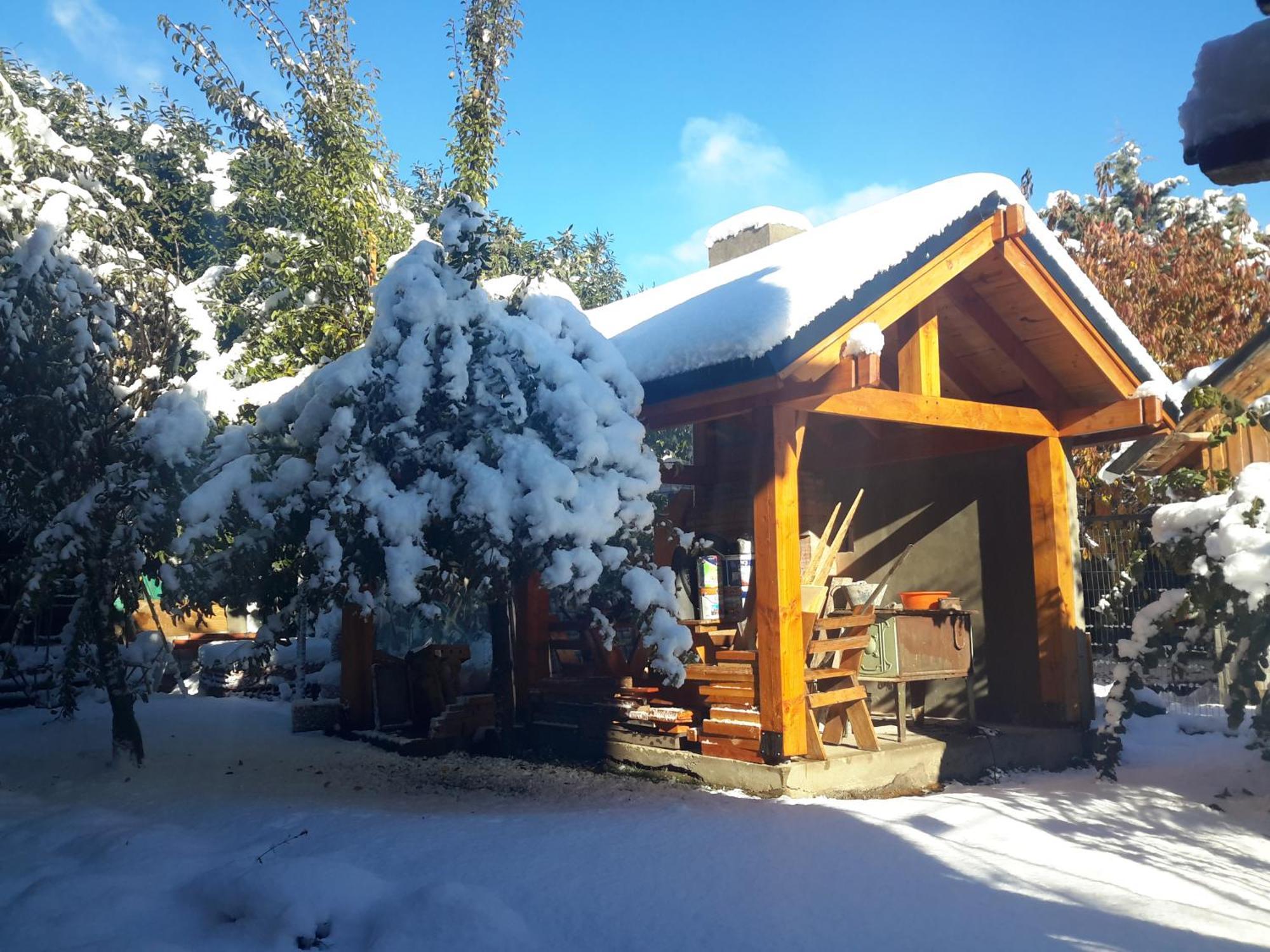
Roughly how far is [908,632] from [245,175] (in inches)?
598

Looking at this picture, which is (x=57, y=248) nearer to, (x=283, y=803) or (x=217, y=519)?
(x=217, y=519)

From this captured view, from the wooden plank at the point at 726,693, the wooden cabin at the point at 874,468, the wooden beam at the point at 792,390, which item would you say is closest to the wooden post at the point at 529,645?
the wooden cabin at the point at 874,468

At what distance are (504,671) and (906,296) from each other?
419cm

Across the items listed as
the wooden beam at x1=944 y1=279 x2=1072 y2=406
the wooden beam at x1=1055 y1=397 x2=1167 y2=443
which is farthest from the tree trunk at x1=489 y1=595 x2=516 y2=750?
the wooden beam at x1=1055 y1=397 x2=1167 y2=443

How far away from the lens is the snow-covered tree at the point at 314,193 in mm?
10875

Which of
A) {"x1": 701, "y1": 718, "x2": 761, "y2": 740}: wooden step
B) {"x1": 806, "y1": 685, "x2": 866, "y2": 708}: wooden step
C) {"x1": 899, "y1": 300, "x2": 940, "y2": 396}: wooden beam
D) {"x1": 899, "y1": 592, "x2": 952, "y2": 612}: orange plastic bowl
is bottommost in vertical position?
{"x1": 701, "y1": 718, "x2": 761, "y2": 740}: wooden step

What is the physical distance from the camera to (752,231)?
1203 centimetres

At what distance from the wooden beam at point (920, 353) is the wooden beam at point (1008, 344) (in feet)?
1.67

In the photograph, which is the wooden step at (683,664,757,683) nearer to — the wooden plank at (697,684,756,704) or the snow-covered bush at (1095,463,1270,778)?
the wooden plank at (697,684,756,704)

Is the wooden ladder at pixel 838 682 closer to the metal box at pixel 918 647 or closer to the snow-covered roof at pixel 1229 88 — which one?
the metal box at pixel 918 647

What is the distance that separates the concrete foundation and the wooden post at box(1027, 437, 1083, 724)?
325 millimetres

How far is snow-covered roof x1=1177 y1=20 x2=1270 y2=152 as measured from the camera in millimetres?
1832

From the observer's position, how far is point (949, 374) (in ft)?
30.7

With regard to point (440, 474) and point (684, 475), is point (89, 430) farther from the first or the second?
point (684, 475)
